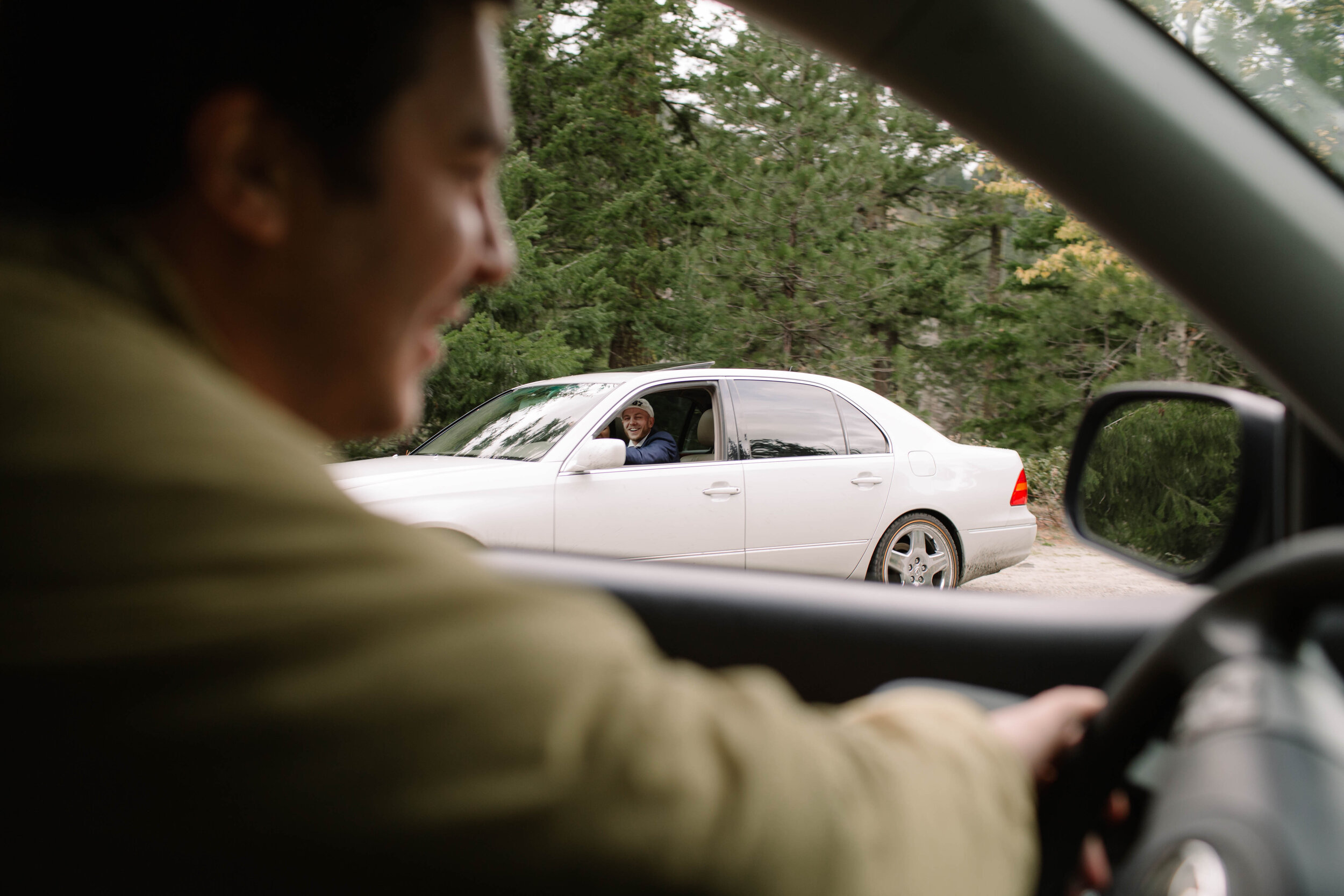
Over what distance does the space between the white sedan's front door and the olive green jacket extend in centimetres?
509

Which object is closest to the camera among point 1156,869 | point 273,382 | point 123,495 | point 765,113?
point 123,495

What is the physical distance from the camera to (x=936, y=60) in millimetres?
1202

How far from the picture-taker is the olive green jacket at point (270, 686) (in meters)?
0.53

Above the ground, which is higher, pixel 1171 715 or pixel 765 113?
pixel 765 113

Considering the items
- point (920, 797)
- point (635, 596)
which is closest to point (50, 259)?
point (920, 797)

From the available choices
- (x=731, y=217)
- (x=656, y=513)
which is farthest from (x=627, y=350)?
(x=656, y=513)

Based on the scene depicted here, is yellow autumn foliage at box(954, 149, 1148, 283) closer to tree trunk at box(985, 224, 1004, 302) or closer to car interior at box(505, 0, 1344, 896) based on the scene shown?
tree trunk at box(985, 224, 1004, 302)

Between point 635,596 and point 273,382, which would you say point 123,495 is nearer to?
point 273,382

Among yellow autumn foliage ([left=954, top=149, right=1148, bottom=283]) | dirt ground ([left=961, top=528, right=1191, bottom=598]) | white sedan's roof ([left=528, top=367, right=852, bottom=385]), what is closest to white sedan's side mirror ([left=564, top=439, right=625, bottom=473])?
white sedan's roof ([left=528, top=367, right=852, bottom=385])

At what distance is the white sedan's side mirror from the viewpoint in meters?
5.84

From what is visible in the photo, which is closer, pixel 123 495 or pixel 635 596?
pixel 123 495

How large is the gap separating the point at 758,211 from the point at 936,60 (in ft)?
42.7

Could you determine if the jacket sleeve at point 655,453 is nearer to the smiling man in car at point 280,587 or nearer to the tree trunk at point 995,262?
the smiling man in car at point 280,587

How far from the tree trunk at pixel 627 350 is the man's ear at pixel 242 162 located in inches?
531
